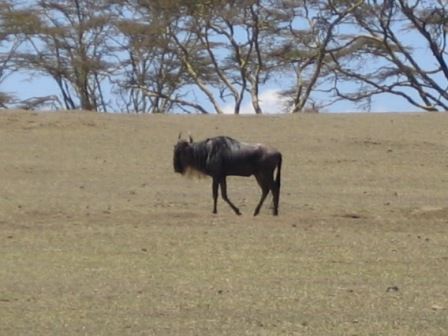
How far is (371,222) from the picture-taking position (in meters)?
15.9

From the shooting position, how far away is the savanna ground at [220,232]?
9266mm

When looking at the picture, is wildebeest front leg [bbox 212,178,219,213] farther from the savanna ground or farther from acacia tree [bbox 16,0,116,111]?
acacia tree [bbox 16,0,116,111]

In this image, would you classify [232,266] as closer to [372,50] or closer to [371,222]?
[371,222]

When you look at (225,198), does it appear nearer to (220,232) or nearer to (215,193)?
(215,193)

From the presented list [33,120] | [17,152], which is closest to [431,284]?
[17,152]

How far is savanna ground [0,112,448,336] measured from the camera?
9.27 metres

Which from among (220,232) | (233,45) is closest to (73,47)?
(233,45)

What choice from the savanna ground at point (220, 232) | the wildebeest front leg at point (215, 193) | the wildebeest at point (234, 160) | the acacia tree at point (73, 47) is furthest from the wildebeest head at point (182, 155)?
the acacia tree at point (73, 47)

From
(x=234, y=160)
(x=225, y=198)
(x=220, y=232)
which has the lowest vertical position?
(x=220, y=232)

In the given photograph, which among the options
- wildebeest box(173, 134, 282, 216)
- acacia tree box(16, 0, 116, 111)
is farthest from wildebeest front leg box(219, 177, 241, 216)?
acacia tree box(16, 0, 116, 111)

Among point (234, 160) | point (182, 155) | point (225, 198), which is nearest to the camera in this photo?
point (225, 198)

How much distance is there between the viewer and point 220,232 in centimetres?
1438

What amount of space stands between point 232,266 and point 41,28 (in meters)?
30.4

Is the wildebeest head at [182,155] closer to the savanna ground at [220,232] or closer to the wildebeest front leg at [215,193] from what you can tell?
the wildebeest front leg at [215,193]
